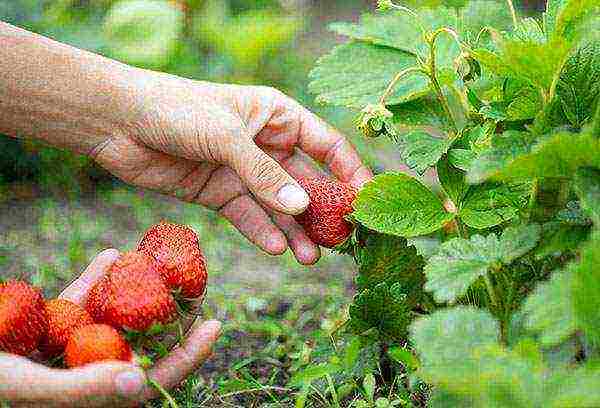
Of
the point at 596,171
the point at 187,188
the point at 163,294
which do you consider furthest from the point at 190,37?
the point at 596,171

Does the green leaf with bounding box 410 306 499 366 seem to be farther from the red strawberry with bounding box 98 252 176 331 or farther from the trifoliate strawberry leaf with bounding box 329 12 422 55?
the trifoliate strawberry leaf with bounding box 329 12 422 55

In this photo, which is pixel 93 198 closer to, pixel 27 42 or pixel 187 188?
pixel 187 188

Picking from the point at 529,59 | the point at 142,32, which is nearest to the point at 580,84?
the point at 529,59

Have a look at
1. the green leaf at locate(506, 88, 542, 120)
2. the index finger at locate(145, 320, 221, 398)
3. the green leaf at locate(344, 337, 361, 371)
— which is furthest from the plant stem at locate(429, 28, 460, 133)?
the index finger at locate(145, 320, 221, 398)

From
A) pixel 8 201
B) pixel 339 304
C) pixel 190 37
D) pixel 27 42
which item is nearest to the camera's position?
pixel 27 42

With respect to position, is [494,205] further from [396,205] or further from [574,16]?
[574,16]

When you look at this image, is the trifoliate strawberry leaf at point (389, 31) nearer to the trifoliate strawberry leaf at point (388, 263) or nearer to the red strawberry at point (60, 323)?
the trifoliate strawberry leaf at point (388, 263)
